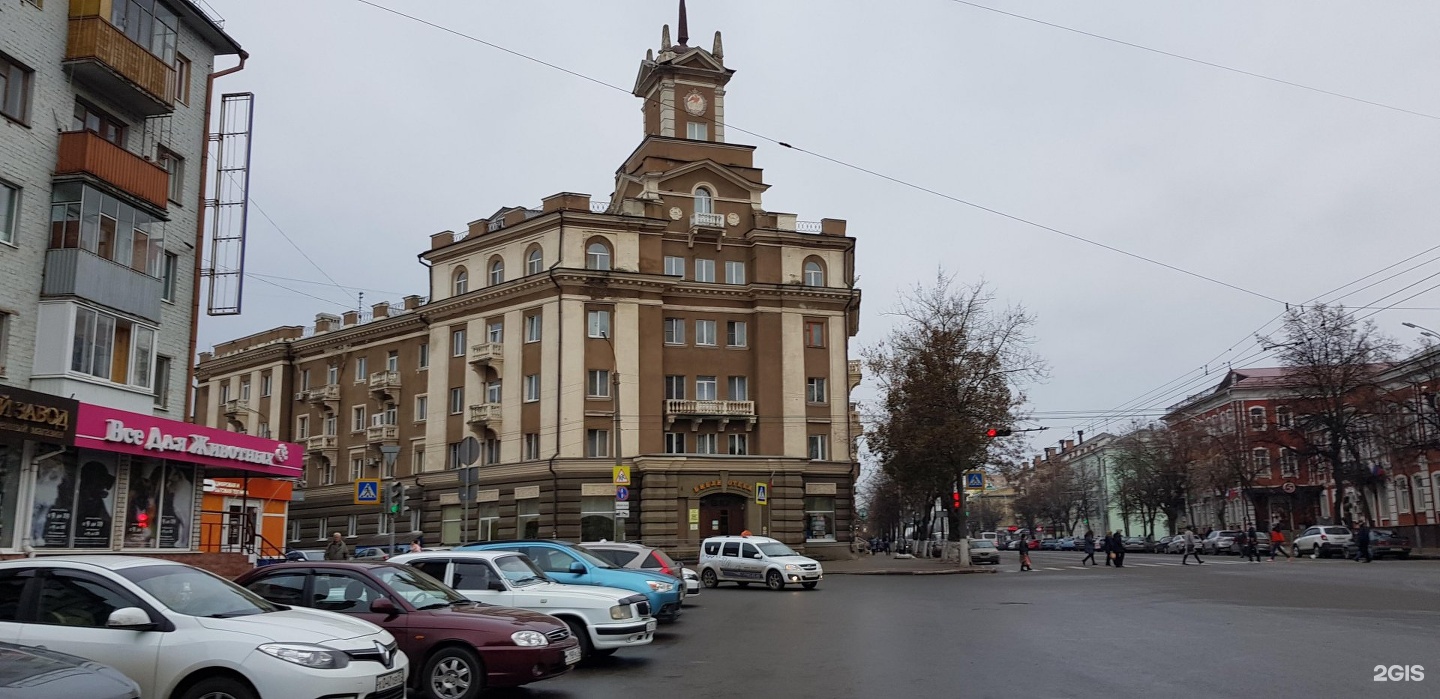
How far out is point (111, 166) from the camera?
23.4 m

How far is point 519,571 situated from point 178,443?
13.7m

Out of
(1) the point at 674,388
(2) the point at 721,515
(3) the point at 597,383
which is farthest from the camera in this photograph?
(1) the point at 674,388

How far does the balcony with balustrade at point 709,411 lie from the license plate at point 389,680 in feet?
130

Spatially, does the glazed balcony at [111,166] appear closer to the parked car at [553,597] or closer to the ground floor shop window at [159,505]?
the ground floor shop window at [159,505]

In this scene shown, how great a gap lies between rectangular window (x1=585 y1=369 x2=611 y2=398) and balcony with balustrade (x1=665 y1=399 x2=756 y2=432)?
2.91 m

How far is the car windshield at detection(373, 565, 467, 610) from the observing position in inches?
439

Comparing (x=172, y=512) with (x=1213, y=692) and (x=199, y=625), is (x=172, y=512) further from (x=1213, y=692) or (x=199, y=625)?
(x=1213, y=692)

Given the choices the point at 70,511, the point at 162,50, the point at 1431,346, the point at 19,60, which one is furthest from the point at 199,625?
the point at 1431,346

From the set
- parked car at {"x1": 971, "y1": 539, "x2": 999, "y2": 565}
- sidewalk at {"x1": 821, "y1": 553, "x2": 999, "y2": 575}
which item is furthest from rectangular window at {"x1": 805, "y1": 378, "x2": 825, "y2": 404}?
parked car at {"x1": 971, "y1": 539, "x2": 999, "y2": 565}

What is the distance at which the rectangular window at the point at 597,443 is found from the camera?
47562mm

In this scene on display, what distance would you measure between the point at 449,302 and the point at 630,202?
415 inches

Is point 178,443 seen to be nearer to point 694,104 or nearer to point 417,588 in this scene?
point 417,588

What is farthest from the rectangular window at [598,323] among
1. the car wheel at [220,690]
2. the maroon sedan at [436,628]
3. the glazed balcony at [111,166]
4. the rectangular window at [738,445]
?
the car wheel at [220,690]

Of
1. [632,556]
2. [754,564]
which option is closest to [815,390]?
[754,564]
